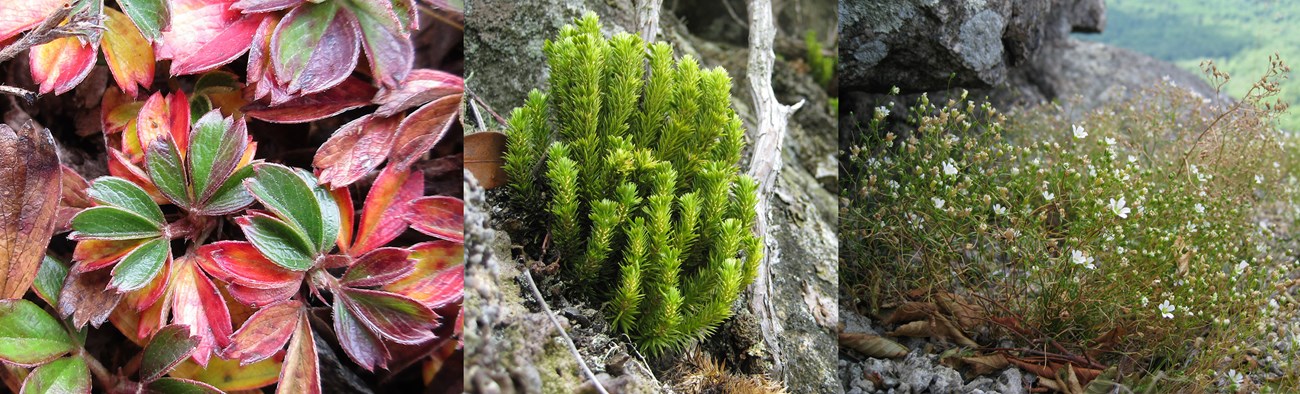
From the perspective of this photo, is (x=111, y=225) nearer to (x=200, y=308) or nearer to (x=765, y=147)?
(x=200, y=308)

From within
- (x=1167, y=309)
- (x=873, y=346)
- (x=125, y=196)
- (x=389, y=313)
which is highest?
(x=125, y=196)

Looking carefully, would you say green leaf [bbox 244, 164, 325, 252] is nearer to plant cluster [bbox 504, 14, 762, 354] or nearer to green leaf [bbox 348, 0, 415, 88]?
green leaf [bbox 348, 0, 415, 88]

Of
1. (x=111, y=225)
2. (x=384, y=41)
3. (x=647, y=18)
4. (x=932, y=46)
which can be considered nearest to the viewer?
(x=111, y=225)

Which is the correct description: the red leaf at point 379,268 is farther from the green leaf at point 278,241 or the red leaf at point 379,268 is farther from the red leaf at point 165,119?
the red leaf at point 165,119

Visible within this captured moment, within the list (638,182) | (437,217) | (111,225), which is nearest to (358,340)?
(437,217)

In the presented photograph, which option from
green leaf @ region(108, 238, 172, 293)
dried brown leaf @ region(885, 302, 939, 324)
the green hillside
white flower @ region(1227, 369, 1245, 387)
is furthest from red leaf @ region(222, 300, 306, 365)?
the green hillside

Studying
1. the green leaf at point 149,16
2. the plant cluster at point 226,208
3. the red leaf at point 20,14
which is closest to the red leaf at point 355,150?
the plant cluster at point 226,208

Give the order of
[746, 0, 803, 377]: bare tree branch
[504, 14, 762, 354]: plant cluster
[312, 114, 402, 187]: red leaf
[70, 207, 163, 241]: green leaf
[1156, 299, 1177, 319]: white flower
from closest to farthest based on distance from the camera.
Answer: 1. [70, 207, 163, 241]: green leaf
2. [312, 114, 402, 187]: red leaf
3. [504, 14, 762, 354]: plant cluster
4. [746, 0, 803, 377]: bare tree branch
5. [1156, 299, 1177, 319]: white flower
